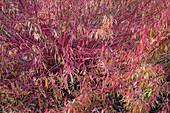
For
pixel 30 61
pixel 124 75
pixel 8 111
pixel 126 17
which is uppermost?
pixel 126 17

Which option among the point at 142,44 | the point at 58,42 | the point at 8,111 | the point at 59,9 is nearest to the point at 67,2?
the point at 59,9

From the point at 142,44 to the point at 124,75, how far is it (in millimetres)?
453

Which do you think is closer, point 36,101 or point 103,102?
point 103,102

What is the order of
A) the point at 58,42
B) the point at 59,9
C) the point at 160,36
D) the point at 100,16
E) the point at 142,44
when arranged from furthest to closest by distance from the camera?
the point at 100,16 < the point at 58,42 < the point at 59,9 < the point at 160,36 < the point at 142,44

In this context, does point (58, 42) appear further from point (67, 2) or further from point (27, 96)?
point (27, 96)

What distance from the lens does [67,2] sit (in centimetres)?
164

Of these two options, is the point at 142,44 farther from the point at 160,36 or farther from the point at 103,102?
the point at 103,102

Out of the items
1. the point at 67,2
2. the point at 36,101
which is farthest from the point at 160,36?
the point at 36,101

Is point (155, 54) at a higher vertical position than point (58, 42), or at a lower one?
lower

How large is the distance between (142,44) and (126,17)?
0.93m

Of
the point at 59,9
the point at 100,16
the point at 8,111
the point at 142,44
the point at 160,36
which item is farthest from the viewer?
the point at 100,16

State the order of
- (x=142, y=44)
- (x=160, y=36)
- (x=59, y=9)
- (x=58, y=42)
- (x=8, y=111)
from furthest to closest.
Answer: (x=58, y=42) → (x=59, y=9) → (x=8, y=111) → (x=160, y=36) → (x=142, y=44)

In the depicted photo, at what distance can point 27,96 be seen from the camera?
1.63 m

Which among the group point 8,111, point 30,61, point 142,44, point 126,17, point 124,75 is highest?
point 126,17
